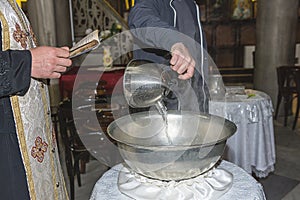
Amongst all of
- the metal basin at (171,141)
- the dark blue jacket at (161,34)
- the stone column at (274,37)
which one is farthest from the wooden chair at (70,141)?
the stone column at (274,37)

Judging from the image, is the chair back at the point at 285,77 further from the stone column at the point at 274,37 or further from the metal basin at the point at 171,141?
the metal basin at the point at 171,141

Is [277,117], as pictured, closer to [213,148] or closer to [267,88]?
[267,88]

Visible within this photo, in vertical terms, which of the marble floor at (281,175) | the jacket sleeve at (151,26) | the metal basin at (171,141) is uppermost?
the jacket sleeve at (151,26)

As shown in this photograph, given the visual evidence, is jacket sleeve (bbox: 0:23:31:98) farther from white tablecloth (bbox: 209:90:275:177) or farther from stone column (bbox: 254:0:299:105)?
stone column (bbox: 254:0:299:105)

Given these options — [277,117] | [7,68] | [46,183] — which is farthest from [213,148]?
[277,117]

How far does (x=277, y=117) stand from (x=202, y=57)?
3.79 metres

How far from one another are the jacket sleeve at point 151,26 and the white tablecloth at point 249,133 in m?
1.61

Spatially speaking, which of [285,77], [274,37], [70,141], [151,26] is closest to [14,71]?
[151,26]

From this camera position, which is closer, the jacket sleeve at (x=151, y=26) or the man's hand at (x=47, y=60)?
the man's hand at (x=47, y=60)

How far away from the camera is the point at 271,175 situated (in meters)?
3.27

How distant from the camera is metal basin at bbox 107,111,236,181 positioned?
1.03 metres

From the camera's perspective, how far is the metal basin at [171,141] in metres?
1.03

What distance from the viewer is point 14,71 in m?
1.18

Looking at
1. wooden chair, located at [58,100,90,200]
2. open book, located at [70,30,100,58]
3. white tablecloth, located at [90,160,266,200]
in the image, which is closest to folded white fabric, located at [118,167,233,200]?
white tablecloth, located at [90,160,266,200]
